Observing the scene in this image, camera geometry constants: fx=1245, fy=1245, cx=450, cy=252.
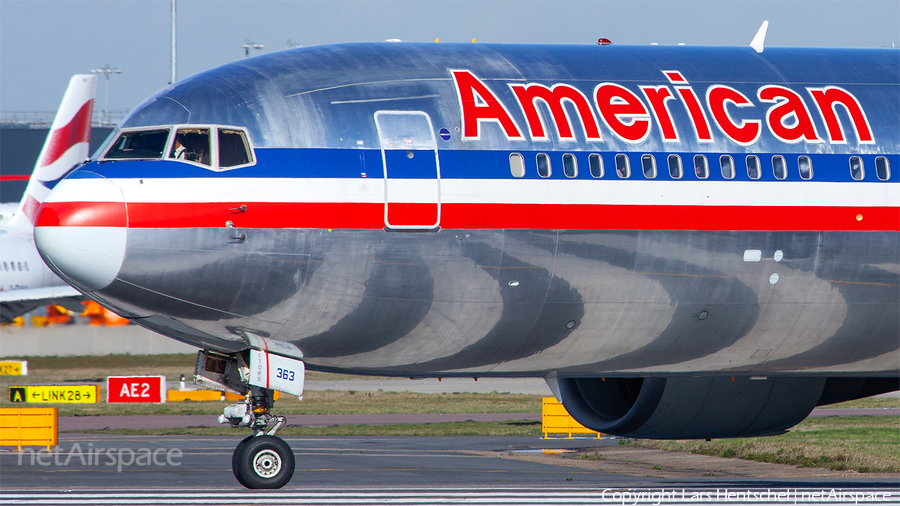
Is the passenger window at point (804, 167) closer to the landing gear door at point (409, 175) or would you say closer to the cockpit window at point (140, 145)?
the landing gear door at point (409, 175)

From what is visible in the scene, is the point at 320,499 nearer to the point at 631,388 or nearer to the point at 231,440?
the point at 631,388

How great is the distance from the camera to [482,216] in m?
14.4

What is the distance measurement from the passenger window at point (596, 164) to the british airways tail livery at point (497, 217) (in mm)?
28

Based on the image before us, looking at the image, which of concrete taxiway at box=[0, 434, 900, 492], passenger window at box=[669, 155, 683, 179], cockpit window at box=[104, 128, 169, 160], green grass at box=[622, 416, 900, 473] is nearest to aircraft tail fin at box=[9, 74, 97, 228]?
concrete taxiway at box=[0, 434, 900, 492]

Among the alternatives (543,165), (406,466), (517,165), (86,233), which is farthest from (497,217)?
(406,466)

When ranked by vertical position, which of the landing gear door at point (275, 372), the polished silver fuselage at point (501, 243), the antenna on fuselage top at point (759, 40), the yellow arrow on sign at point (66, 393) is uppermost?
the antenna on fuselage top at point (759, 40)

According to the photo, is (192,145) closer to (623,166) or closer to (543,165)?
(543,165)

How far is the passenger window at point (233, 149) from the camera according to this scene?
13977mm

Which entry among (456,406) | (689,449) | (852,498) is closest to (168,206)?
(852,498)

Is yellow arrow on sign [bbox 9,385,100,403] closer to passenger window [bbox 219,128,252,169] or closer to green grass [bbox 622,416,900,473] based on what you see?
green grass [bbox 622,416,900,473]

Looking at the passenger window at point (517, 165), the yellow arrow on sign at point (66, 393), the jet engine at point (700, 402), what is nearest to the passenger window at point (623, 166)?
the passenger window at point (517, 165)

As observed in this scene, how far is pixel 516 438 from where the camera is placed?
107 ft

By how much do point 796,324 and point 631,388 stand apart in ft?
10.1

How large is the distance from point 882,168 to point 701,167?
2575 millimetres
